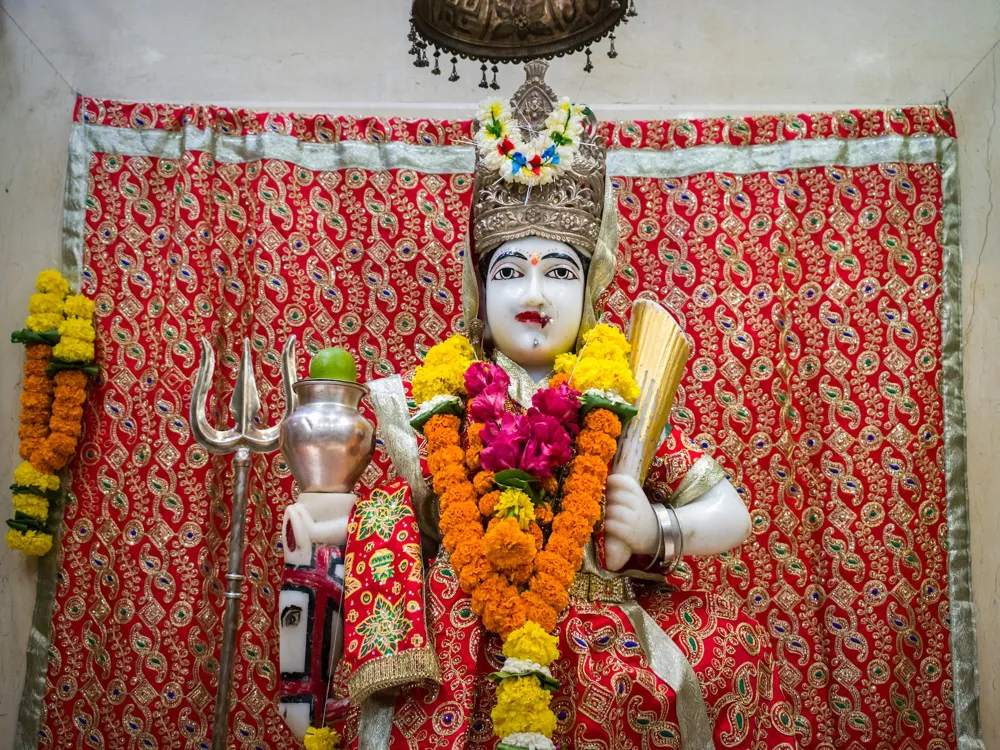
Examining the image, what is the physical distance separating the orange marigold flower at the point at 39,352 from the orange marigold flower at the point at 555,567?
2.14 m

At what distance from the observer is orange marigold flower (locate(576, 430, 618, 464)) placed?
2426mm

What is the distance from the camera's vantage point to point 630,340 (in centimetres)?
273

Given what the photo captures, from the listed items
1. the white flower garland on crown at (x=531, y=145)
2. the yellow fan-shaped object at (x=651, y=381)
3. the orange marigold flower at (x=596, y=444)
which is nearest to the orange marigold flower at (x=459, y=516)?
the orange marigold flower at (x=596, y=444)

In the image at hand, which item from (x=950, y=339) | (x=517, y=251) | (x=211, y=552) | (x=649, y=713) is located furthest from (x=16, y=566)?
(x=950, y=339)

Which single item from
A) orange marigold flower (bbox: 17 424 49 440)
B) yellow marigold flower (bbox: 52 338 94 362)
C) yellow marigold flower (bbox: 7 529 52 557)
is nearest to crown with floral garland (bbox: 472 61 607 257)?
yellow marigold flower (bbox: 52 338 94 362)

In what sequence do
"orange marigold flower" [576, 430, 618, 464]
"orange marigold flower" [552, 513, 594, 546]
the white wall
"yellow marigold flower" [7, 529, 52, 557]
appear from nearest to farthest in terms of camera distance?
"orange marigold flower" [552, 513, 594, 546], "orange marigold flower" [576, 430, 618, 464], "yellow marigold flower" [7, 529, 52, 557], the white wall

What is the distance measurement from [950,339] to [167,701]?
310 centimetres

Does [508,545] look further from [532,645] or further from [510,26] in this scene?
[510,26]

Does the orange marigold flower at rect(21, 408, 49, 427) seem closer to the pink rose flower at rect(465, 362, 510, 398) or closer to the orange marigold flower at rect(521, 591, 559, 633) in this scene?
the pink rose flower at rect(465, 362, 510, 398)

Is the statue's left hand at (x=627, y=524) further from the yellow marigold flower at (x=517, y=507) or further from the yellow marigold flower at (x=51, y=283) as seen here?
the yellow marigold flower at (x=51, y=283)

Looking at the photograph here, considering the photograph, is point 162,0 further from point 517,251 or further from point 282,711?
point 282,711

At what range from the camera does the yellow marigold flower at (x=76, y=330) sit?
11.2ft

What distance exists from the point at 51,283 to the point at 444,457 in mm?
1895

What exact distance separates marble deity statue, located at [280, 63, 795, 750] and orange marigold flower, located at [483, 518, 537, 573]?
21 millimetres
